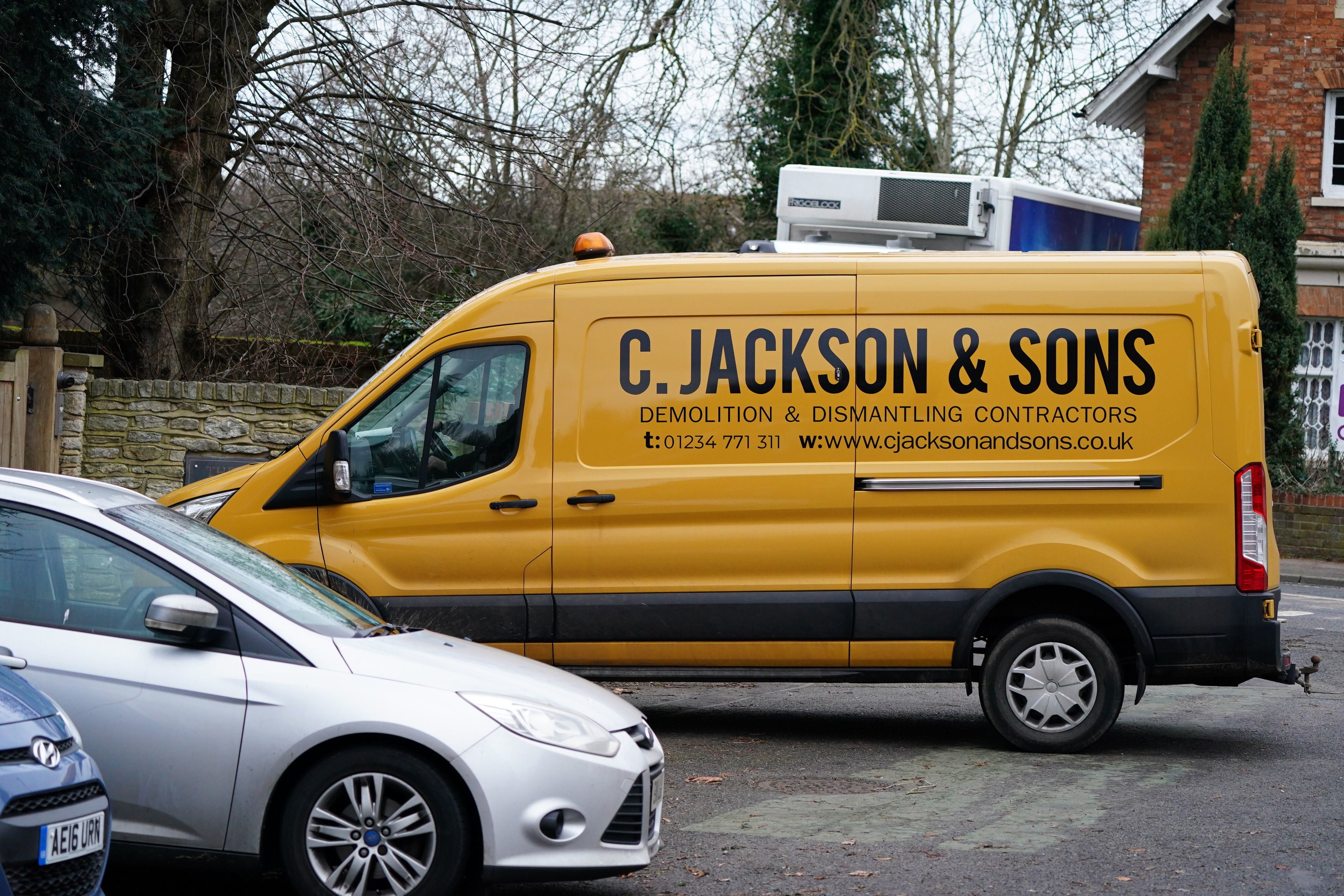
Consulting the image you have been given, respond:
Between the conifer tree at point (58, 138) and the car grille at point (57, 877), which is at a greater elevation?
the conifer tree at point (58, 138)

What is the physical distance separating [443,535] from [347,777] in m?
3.19

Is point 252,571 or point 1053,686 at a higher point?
point 252,571

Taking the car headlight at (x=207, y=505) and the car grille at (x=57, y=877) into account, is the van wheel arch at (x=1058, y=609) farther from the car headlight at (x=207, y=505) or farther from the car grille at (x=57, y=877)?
the car grille at (x=57, y=877)

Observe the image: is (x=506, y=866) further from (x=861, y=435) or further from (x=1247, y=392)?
(x=1247, y=392)

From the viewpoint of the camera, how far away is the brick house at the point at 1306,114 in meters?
22.1

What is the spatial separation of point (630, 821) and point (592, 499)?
9.69ft

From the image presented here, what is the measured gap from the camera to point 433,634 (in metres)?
5.50

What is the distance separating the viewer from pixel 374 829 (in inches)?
181

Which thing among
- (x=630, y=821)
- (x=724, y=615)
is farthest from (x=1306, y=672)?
(x=630, y=821)

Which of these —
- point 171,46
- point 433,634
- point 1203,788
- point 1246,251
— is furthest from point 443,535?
point 1246,251

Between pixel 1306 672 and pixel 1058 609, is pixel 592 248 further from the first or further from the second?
pixel 1306 672

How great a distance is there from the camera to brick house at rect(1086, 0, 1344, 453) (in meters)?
22.1

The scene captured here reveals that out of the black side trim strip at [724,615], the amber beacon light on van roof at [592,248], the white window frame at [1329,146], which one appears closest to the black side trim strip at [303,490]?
the black side trim strip at [724,615]

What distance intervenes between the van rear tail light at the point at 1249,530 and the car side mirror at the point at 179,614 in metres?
5.10
